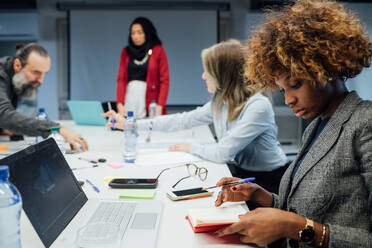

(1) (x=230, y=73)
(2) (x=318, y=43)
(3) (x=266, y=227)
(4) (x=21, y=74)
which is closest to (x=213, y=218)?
(3) (x=266, y=227)

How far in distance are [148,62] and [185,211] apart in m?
2.57

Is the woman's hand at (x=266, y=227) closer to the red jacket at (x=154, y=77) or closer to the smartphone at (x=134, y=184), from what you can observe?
the smartphone at (x=134, y=184)

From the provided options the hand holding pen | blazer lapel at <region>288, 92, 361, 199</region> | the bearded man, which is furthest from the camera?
the bearded man

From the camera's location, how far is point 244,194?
103 cm

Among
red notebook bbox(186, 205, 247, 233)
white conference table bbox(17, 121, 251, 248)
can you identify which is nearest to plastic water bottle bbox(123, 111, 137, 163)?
white conference table bbox(17, 121, 251, 248)

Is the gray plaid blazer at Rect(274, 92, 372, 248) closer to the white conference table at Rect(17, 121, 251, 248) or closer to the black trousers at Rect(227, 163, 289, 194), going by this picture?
the white conference table at Rect(17, 121, 251, 248)

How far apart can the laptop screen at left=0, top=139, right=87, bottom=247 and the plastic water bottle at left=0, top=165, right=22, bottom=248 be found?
0.04 metres

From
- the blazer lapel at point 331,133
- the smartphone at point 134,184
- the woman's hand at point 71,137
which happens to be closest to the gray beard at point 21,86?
the woman's hand at point 71,137

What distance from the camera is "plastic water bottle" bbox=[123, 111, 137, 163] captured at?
1646 mm

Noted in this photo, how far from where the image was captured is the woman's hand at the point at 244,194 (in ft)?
3.28

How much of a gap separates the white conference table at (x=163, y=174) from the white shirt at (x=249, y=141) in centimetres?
8

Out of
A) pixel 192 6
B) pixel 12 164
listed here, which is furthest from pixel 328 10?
pixel 192 6

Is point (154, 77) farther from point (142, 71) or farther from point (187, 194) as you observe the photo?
point (187, 194)

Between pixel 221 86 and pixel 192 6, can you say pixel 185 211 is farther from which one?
pixel 192 6
